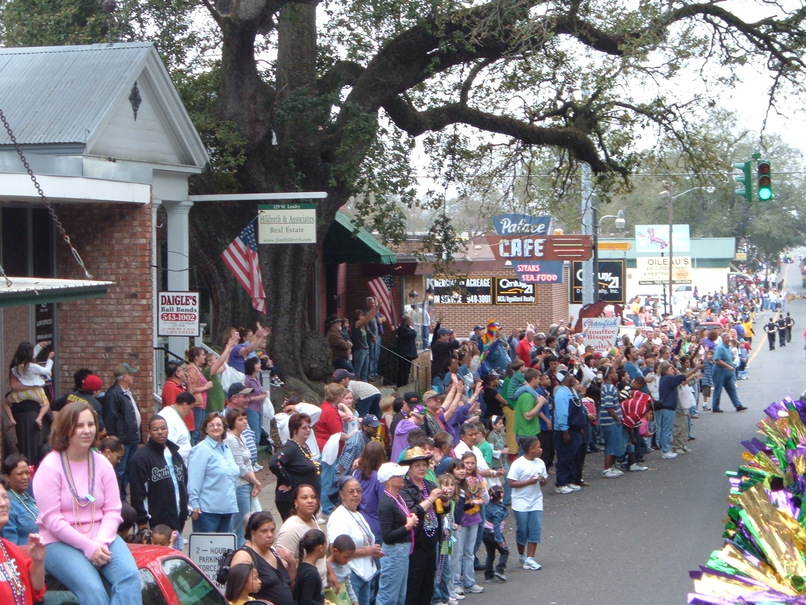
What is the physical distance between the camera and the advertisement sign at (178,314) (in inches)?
554

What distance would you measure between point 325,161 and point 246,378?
20.5ft

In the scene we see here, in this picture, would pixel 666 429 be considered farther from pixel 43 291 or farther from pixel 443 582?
pixel 43 291

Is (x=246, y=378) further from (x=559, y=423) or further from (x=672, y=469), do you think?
(x=672, y=469)

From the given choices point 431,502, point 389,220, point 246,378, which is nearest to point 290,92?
point 389,220

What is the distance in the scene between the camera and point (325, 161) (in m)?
18.5

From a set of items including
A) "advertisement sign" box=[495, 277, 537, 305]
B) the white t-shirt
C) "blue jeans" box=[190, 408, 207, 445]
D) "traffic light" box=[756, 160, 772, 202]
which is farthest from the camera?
"advertisement sign" box=[495, 277, 537, 305]

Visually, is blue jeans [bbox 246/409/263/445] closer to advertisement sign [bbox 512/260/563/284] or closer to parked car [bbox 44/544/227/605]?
parked car [bbox 44/544/227/605]

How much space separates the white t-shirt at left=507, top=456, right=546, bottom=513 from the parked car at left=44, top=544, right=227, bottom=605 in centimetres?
568

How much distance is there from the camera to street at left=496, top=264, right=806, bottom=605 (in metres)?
10.5

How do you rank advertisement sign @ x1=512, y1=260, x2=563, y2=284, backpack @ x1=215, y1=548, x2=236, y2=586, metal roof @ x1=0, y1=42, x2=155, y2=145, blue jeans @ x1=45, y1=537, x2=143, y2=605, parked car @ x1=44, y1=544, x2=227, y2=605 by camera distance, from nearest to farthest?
blue jeans @ x1=45, y1=537, x2=143, y2=605 → parked car @ x1=44, y1=544, x2=227, y2=605 → backpack @ x1=215, y1=548, x2=236, y2=586 → metal roof @ x1=0, y1=42, x2=155, y2=145 → advertisement sign @ x1=512, y1=260, x2=563, y2=284

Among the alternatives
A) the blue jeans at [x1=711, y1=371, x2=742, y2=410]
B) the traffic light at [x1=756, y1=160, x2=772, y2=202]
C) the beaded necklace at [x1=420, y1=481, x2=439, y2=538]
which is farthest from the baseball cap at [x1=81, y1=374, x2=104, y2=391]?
the blue jeans at [x1=711, y1=371, x2=742, y2=410]

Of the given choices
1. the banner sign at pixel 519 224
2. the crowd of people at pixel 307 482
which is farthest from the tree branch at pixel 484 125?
the crowd of people at pixel 307 482

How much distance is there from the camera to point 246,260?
15859 millimetres

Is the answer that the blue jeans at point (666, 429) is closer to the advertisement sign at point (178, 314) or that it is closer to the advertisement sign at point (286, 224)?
the advertisement sign at point (286, 224)
